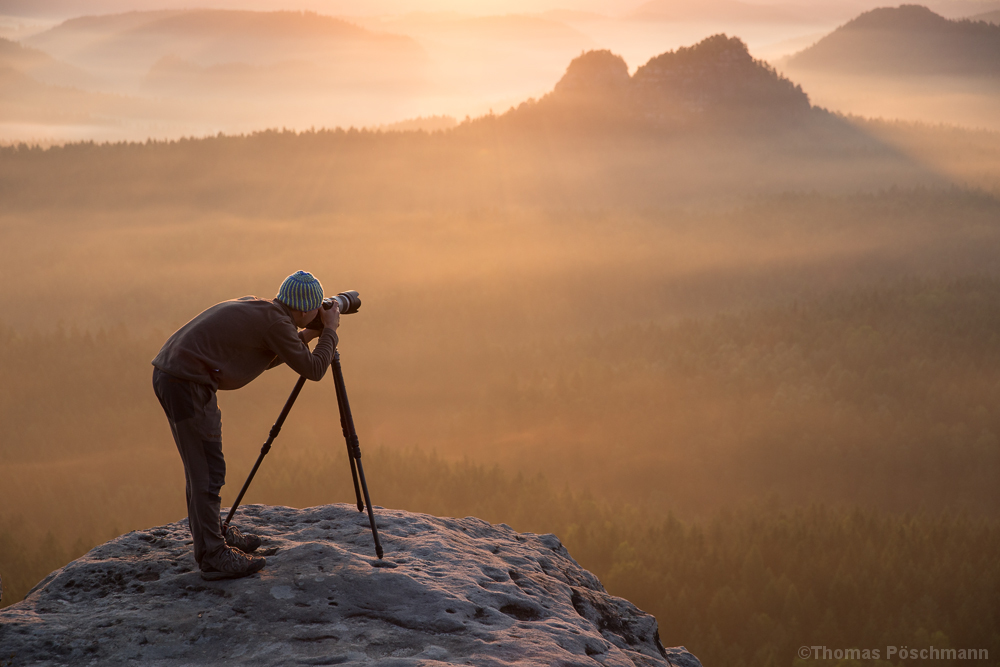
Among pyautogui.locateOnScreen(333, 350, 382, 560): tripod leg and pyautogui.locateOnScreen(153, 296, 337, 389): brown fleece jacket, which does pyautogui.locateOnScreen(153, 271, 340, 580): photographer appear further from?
pyautogui.locateOnScreen(333, 350, 382, 560): tripod leg

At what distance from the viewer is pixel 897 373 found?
28.6 m

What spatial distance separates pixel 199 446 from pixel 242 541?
1.17 m

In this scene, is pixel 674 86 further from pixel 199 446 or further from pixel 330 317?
pixel 199 446

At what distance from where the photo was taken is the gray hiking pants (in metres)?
5.45

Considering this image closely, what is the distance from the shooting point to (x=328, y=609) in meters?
5.43

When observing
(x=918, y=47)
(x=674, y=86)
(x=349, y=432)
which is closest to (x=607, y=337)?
(x=349, y=432)

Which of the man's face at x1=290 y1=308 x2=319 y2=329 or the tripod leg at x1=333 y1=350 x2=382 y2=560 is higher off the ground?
the man's face at x1=290 y1=308 x2=319 y2=329

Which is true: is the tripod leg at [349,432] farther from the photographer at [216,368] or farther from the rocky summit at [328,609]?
the photographer at [216,368]

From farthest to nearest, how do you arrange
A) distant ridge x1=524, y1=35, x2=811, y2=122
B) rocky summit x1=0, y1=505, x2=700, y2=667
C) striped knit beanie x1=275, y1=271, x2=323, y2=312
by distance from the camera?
1. distant ridge x1=524, y1=35, x2=811, y2=122
2. striped knit beanie x1=275, y1=271, x2=323, y2=312
3. rocky summit x1=0, y1=505, x2=700, y2=667

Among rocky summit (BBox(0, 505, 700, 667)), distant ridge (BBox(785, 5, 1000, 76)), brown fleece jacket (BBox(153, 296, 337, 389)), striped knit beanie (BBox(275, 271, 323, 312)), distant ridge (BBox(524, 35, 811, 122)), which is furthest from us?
distant ridge (BBox(785, 5, 1000, 76))

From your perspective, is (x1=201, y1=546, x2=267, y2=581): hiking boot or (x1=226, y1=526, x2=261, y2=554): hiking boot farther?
(x1=226, y1=526, x2=261, y2=554): hiking boot

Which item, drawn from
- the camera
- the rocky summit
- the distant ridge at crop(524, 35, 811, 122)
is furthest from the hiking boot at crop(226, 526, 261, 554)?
the distant ridge at crop(524, 35, 811, 122)

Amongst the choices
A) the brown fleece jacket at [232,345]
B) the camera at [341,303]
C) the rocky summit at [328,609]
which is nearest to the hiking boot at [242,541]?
the rocky summit at [328,609]

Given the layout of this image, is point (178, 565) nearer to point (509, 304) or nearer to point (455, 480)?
point (455, 480)
